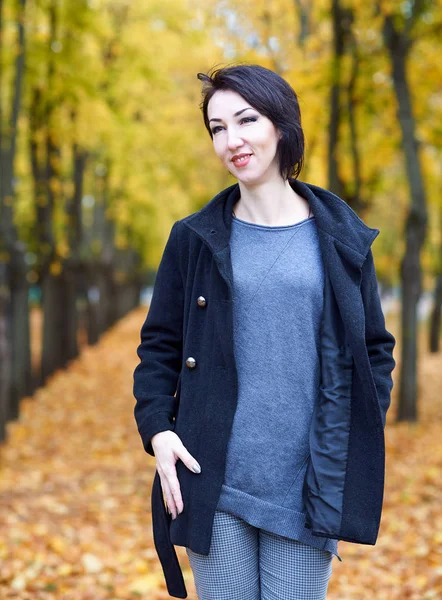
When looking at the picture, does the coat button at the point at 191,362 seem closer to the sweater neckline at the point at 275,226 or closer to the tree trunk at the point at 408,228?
the sweater neckline at the point at 275,226

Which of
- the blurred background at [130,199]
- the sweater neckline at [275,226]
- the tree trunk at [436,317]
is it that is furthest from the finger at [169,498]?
the tree trunk at [436,317]

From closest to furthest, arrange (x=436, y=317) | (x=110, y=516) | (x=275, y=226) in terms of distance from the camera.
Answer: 1. (x=275, y=226)
2. (x=110, y=516)
3. (x=436, y=317)

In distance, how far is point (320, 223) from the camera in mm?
2211

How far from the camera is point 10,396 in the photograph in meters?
11.5

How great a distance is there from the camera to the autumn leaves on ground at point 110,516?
15.8ft

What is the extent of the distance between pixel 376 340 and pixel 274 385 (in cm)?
33

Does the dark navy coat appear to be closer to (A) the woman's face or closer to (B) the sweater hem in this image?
(B) the sweater hem

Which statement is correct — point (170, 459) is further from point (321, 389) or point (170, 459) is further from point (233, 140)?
point (233, 140)

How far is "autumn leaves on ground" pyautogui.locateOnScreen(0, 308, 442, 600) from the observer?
4809 mm

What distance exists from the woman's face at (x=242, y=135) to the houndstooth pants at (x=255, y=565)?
0.98 metres

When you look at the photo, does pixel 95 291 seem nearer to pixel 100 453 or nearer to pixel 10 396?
pixel 10 396

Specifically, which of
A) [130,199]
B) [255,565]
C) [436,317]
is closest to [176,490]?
[255,565]

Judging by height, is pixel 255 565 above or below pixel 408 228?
below

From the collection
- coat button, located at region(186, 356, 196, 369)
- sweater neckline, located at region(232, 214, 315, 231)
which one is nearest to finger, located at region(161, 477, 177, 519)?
coat button, located at region(186, 356, 196, 369)
